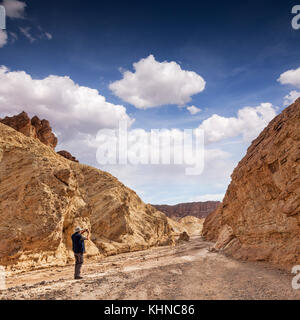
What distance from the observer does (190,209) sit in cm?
12900

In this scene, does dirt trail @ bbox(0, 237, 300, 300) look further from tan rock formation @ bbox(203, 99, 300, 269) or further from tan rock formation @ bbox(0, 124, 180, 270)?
tan rock formation @ bbox(0, 124, 180, 270)

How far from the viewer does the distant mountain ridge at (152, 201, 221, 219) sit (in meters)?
124

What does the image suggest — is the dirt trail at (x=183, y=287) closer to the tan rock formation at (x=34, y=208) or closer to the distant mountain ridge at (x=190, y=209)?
the tan rock formation at (x=34, y=208)

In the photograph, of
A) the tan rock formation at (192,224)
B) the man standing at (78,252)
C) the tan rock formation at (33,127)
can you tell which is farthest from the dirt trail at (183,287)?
the tan rock formation at (192,224)

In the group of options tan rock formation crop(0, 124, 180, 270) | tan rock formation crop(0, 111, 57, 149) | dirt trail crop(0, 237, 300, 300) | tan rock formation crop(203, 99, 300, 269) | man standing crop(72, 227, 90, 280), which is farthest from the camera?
tan rock formation crop(0, 111, 57, 149)

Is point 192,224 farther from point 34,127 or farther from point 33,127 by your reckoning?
point 33,127

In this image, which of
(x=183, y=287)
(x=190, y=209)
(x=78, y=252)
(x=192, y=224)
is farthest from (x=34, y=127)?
(x=190, y=209)

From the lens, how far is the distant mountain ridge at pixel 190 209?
124 meters

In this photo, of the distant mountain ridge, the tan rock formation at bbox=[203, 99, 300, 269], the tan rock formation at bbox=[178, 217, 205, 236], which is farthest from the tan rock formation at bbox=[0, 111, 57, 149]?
the distant mountain ridge

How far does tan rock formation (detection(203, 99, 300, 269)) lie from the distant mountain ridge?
112 metres

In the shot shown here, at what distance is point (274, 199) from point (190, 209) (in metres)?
123

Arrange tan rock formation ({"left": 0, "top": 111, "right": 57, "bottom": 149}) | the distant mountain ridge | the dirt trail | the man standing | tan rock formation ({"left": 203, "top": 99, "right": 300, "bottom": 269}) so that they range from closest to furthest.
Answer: the dirt trail
tan rock formation ({"left": 203, "top": 99, "right": 300, "bottom": 269})
the man standing
tan rock formation ({"left": 0, "top": 111, "right": 57, "bottom": 149})
the distant mountain ridge

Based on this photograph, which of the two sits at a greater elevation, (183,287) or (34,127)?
(34,127)
